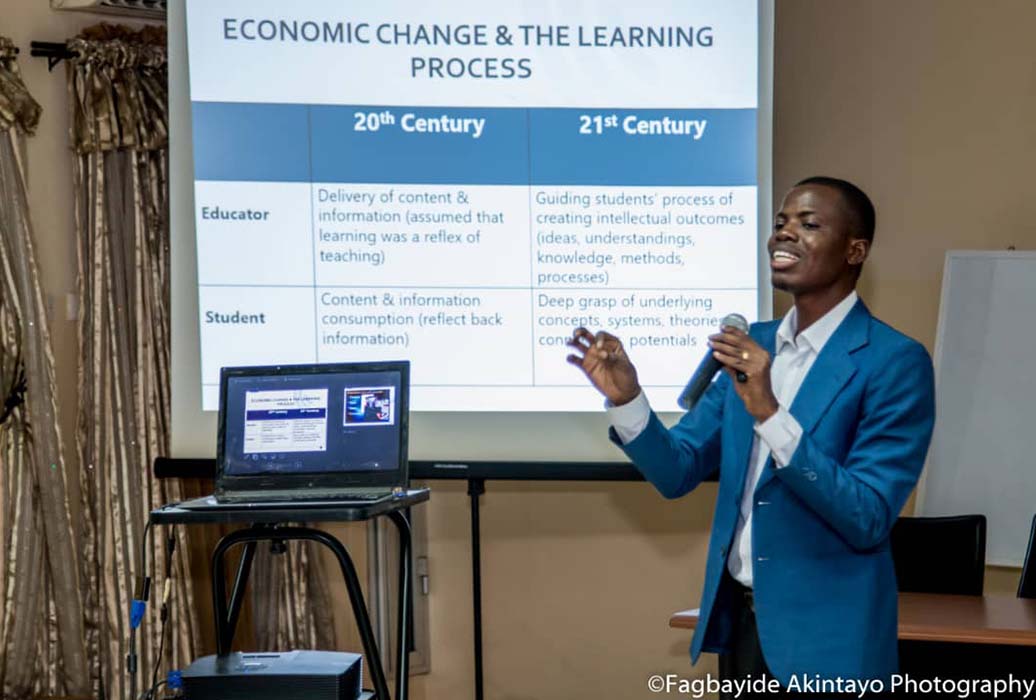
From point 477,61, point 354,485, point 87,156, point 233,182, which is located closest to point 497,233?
point 477,61

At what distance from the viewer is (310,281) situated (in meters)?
3.47

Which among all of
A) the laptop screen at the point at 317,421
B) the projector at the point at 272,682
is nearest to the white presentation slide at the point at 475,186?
the laptop screen at the point at 317,421

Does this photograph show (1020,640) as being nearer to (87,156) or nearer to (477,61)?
(477,61)

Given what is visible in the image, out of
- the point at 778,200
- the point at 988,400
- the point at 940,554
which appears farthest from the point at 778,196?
the point at 940,554

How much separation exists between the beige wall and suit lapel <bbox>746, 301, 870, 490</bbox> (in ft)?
6.82

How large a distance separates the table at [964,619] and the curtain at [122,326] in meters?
1.93

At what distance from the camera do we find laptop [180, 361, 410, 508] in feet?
8.93

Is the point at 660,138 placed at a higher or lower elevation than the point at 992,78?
lower

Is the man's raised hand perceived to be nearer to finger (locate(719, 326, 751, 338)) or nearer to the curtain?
finger (locate(719, 326, 751, 338))

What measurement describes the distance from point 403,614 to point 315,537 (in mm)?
261

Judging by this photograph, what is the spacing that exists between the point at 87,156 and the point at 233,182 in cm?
76

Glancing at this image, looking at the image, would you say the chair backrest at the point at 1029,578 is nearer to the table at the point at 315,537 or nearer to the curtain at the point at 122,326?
the table at the point at 315,537

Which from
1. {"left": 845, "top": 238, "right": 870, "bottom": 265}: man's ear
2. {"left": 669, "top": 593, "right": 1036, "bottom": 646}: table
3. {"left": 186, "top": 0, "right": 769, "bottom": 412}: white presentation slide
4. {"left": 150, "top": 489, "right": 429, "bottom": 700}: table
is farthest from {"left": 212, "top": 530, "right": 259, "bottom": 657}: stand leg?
{"left": 845, "top": 238, "right": 870, "bottom": 265}: man's ear

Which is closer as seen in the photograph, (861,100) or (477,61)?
(477,61)
